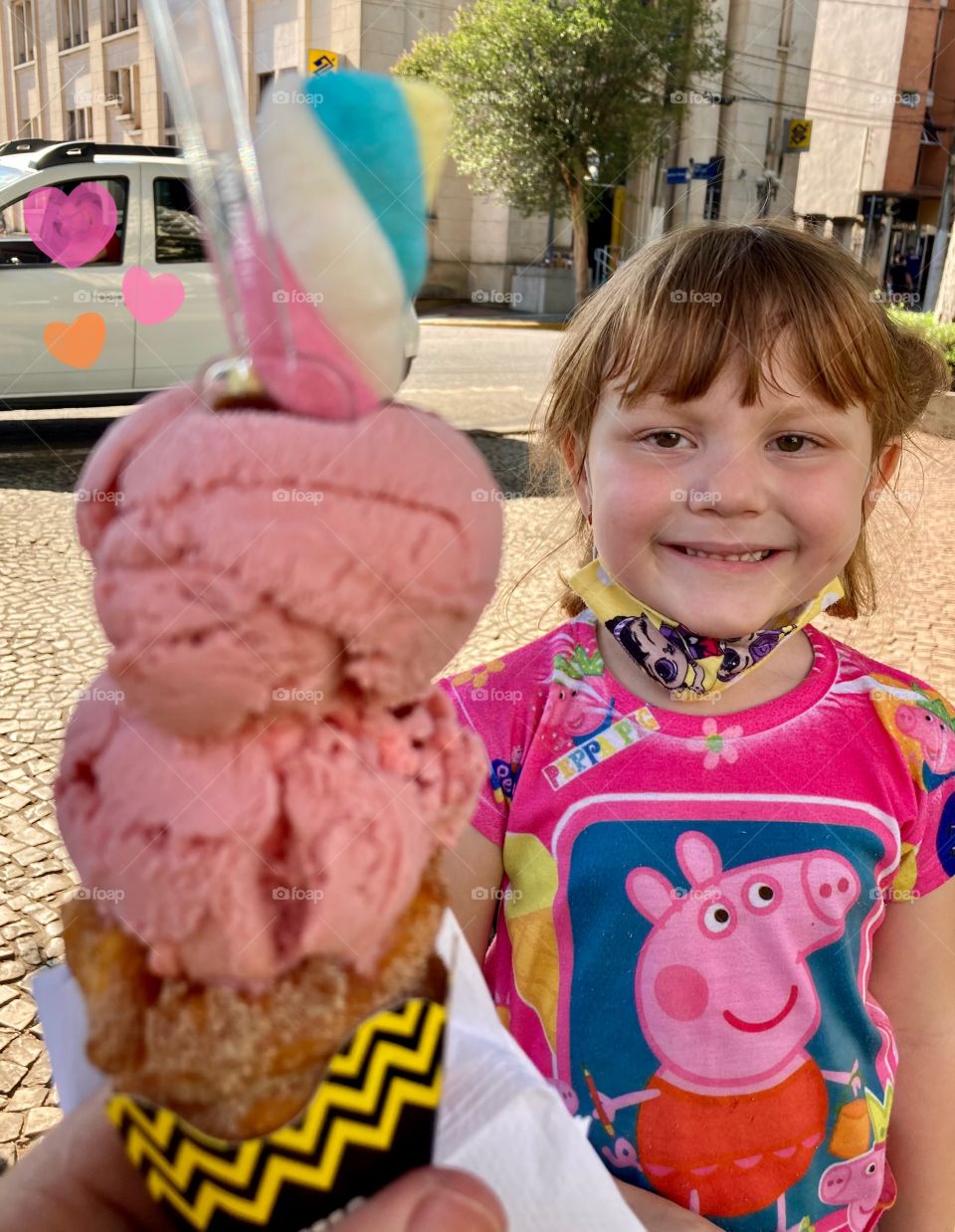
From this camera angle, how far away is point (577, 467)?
155 cm

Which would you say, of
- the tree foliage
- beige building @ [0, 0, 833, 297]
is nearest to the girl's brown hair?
beige building @ [0, 0, 833, 297]

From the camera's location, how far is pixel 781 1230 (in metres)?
1.20

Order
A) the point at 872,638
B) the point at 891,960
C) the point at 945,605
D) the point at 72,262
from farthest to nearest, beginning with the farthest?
the point at 945,605, the point at 872,638, the point at 891,960, the point at 72,262

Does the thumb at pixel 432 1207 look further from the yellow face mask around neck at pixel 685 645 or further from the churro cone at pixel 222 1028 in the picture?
the yellow face mask around neck at pixel 685 645

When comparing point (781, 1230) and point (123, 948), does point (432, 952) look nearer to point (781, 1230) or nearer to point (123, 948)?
point (123, 948)

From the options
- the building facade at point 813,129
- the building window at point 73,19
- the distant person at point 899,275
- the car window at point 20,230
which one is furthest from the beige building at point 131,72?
the distant person at point 899,275

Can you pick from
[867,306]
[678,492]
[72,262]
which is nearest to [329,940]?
[72,262]

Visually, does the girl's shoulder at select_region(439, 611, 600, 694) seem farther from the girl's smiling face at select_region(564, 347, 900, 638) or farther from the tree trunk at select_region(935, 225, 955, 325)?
the tree trunk at select_region(935, 225, 955, 325)

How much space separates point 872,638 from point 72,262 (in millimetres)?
4310

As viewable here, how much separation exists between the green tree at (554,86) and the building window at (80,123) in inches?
303

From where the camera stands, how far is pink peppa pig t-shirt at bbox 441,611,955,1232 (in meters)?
1.21

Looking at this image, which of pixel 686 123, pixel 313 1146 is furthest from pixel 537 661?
pixel 686 123

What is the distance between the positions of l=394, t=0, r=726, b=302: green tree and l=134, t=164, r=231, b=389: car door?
14.4 metres

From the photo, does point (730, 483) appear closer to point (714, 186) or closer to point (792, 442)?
point (792, 442)
